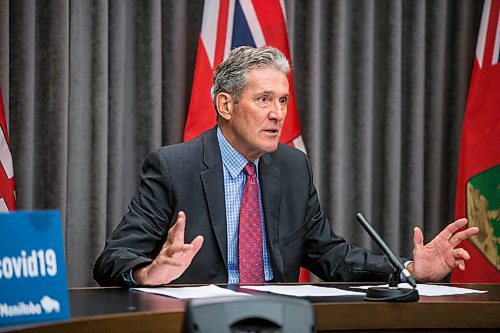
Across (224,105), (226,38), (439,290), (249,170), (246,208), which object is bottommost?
(439,290)

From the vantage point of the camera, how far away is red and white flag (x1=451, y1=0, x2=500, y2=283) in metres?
3.85

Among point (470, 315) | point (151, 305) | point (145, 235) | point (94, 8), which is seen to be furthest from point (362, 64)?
point (151, 305)

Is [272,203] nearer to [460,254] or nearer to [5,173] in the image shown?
[460,254]

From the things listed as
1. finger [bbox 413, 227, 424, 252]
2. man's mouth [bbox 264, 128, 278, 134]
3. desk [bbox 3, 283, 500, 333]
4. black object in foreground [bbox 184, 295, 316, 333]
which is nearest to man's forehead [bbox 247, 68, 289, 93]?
man's mouth [bbox 264, 128, 278, 134]

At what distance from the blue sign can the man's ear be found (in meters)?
1.29

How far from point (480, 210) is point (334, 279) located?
1.24 meters

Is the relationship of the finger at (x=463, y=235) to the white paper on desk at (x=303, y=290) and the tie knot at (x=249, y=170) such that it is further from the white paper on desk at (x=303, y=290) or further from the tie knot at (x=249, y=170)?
the tie knot at (x=249, y=170)

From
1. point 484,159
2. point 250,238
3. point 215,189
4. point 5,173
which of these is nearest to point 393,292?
point 250,238

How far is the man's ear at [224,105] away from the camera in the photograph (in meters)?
2.97

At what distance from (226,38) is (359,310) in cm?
194

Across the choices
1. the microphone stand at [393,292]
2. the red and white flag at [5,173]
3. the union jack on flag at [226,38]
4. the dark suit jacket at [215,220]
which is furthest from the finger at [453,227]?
the red and white flag at [5,173]

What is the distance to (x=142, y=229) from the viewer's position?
2.63 meters

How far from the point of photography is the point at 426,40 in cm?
453

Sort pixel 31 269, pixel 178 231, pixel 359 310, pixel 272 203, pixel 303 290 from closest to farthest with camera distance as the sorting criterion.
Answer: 1. pixel 31 269
2. pixel 359 310
3. pixel 178 231
4. pixel 303 290
5. pixel 272 203
